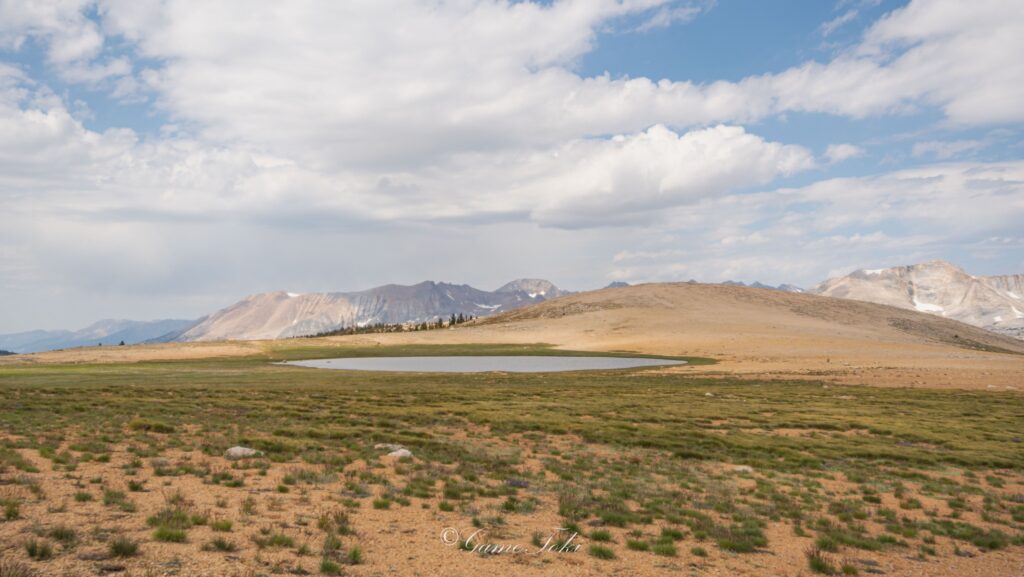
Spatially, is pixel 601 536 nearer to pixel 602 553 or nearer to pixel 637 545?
pixel 637 545

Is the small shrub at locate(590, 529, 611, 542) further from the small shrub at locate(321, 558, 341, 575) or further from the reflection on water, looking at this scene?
the reflection on water

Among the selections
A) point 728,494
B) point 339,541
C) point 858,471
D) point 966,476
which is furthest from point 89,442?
point 966,476

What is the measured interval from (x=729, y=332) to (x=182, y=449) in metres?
152

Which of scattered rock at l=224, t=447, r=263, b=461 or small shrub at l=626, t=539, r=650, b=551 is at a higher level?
scattered rock at l=224, t=447, r=263, b=461

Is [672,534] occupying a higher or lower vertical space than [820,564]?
higher

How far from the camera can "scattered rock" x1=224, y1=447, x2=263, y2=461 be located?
23.2 m

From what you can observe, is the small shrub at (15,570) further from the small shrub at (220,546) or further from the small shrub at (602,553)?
the small shrub at (602,553)

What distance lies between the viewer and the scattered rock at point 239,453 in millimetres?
23244

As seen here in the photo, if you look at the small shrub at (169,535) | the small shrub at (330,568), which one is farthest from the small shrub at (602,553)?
the small shrub at (169,535)

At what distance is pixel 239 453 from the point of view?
23.5 m

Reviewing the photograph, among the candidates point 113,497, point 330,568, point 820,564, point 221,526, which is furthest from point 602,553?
point 113,497

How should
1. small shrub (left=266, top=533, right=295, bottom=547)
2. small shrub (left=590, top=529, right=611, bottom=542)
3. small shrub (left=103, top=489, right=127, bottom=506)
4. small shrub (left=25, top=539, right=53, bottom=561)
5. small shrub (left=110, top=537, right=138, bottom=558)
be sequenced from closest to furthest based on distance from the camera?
small shrub (left=25, top=539, right=53, bottom=561) → small shrub (left=110, top=537, right=138, bottom=558) → small shrub (left=266, top=533, right=295, bottom=547) → small shrub (left=103, top=489, right=127, bottom=506) → small shrub (left=590, top=529, right=611, bottom=542)

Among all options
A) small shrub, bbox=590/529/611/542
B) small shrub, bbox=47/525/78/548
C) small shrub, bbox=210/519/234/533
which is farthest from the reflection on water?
small shrub, bbox=47/525/78/548

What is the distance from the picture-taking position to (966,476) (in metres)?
26.7
